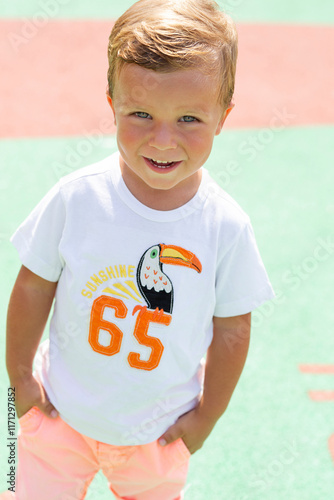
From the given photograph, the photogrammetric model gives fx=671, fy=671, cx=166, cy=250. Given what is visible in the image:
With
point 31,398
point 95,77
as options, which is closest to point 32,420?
point 31,398

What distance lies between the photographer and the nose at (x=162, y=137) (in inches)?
53.5

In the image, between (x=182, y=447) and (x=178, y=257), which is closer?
(x=178, y=257)

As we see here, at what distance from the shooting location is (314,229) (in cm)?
353

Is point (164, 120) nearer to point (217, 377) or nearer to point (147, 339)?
point (147, 339)

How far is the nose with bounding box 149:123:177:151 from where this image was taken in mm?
1358

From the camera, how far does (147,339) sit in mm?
1539

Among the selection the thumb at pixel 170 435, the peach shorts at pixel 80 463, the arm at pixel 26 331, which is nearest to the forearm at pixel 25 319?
the arm at pixel 26 331

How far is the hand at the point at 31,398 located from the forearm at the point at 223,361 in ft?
1.26

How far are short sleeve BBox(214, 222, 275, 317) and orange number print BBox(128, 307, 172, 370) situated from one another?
0.14 m

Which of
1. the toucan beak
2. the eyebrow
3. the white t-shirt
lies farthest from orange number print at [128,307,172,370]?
the eyebrow

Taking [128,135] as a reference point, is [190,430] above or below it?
below

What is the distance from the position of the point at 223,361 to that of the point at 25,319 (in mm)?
504

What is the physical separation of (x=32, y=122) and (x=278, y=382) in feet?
8.07

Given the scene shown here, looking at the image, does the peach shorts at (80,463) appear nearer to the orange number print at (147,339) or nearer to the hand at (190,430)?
the hand at (190,430)
